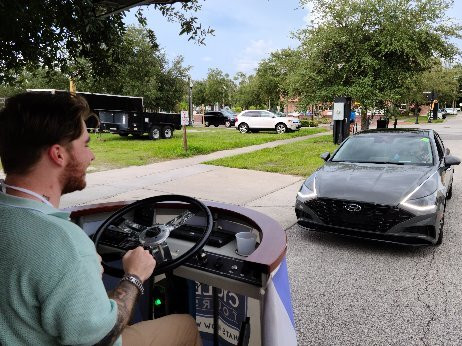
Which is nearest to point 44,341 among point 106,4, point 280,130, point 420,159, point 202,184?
point 106,4

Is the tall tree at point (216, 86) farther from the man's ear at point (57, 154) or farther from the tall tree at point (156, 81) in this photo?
the man's ear at point (57, 154)

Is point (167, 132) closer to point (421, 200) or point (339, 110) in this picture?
point (339, 110)

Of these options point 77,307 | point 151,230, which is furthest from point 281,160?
point 77,307

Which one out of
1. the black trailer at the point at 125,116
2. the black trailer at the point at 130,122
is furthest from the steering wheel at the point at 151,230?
the black trailer at the point at 130,122

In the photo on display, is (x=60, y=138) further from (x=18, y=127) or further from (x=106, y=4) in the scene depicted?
(x=106, y=4)

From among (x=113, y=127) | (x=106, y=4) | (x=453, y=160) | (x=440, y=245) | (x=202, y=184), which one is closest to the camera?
(x=106, y=4)

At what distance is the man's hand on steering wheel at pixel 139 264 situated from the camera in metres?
1.59

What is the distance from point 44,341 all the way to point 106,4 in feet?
12.5

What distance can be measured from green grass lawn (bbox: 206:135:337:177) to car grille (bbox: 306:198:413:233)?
5.46 meters

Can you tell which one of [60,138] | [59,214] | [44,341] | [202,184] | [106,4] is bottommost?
[202,184]

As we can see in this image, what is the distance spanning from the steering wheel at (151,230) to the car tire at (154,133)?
18280mm

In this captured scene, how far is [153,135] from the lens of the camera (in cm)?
2064

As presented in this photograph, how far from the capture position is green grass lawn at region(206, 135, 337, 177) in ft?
36.9

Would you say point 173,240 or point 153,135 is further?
point 153,135
